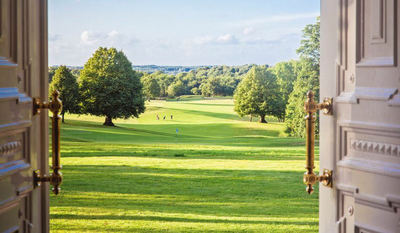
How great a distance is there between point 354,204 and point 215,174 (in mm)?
7084

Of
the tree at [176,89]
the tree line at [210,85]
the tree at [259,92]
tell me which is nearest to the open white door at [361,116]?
the tree line at [210,85]

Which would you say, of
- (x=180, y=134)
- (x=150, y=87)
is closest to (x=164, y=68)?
(x=150, y=87)

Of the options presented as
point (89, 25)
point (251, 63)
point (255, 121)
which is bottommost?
point (255, 121)

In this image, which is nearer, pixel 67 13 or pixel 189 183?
pixel 189 183

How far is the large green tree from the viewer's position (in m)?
11.8

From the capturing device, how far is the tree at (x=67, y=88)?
11383mm

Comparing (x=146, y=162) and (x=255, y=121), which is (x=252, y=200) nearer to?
(x=146, y=162)

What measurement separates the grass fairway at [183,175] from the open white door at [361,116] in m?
3.71

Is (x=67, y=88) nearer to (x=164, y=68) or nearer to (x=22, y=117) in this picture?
(x=164, y=68)

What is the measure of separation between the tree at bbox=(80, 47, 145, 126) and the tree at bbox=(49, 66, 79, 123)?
24 centimetres

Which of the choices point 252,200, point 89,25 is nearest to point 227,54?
point 89,25

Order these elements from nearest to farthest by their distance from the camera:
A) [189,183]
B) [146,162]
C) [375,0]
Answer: [375,0]
[189,183]
[146,162]

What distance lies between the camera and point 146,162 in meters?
9.22

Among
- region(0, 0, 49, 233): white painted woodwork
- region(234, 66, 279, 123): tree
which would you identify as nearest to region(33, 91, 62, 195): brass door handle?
region(0, 0, 49, 233): white painted woodwork
